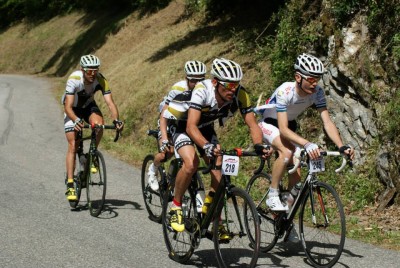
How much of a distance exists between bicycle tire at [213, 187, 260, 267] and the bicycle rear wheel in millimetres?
2663

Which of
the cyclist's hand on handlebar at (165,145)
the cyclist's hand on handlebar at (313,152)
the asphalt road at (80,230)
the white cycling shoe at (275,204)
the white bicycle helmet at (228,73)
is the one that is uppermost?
the white bicycle helmet at (228,73)

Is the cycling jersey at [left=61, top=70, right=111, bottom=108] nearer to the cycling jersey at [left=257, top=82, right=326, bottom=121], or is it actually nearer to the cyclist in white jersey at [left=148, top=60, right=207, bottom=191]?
the cyclist in white jersey at [left=148, top=60, right=207, bottom=191]

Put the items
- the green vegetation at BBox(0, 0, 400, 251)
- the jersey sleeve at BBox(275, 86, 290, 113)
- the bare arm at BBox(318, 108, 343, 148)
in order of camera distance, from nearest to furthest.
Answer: the bare arm at BBox(318, 108, 343, 148), the jersey sleeve at BBox(275, 86, 290, 113), the green vegetation at BBox(0, 0, 400, 251)

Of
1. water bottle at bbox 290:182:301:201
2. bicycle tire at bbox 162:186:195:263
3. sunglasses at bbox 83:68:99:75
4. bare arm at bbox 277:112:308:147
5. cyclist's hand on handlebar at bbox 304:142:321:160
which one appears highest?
sunglasses at bbox 83:68:99:75

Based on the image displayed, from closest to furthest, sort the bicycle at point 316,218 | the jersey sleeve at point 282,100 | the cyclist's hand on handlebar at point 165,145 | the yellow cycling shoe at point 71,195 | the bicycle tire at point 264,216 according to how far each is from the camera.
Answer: the bicycle at point 316,218
the jersey sleeve at point 282,100
the bicycle tire at point 264,216
the cyclist's hand on handlebar at point 165,145
the yellow cycling shoe at point 71,195

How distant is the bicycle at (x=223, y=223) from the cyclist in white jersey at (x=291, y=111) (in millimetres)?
519

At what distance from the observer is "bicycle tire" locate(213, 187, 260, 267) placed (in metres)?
6.14

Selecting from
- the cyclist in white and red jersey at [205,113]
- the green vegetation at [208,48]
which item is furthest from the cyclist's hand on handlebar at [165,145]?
the green vegetation at [208,48]

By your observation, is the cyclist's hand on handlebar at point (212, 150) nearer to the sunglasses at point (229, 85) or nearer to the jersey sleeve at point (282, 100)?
the sunglasses at point (229, 85)

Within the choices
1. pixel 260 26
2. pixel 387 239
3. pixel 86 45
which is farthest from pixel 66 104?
pixel 86 45

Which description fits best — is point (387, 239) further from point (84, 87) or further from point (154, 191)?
point (84, 87)

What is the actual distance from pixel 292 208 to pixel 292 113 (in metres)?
1.18

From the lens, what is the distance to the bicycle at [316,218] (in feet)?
22.1

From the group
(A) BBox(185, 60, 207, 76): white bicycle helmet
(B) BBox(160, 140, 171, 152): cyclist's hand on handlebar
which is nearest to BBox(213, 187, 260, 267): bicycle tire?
(B) BBox(160, 140, 171, 152): cyclist's hand on handlebar
